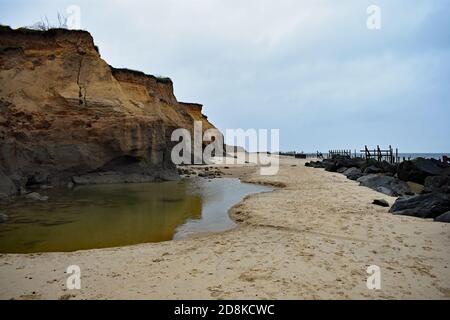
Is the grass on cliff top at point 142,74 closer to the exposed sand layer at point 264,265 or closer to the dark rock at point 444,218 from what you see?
the exposed sand layer at point 264,265

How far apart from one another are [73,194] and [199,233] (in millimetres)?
10583

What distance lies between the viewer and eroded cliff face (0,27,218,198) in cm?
1898

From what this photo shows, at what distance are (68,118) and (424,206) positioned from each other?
20478mm

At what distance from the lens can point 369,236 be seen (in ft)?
23.3

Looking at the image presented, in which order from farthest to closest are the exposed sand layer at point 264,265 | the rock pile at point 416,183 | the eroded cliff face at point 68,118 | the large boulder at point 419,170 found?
the eroded cliff face at point 68,118 → the large boulder at point 419,170 → the rock pile at point 416,183 → the exposed sand layer at point 264,265

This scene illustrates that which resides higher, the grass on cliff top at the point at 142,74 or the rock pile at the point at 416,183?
the grass on cliff top at the point at 142,74

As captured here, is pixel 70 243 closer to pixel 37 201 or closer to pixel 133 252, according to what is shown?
pixel 133 252

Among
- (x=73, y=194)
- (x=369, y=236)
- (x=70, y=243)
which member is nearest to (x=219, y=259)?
(x=369, y=236)

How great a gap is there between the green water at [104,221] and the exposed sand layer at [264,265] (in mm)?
1145

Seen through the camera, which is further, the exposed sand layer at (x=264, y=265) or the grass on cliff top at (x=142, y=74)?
the grass on cliff top at (x=142, y=74)

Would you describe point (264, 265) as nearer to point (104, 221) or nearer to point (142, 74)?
point (104, 221)

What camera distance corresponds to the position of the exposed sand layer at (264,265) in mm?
4316
